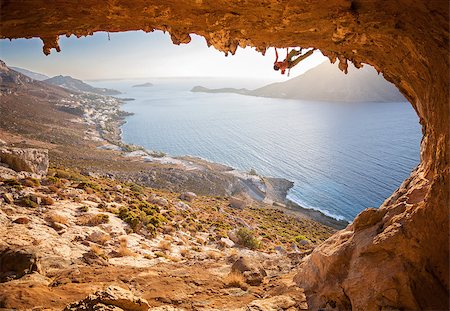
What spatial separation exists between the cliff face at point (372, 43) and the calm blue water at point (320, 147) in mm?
64648

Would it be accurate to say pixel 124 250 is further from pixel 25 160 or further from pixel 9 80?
pixel 9 80

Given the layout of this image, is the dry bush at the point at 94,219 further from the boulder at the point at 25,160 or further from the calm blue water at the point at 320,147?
the calm blue water at the point at 320,147

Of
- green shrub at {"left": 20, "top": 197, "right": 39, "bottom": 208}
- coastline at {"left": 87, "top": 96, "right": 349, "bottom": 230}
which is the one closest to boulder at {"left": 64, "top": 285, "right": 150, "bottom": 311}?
green shrub at {"left": 20, "top": 197, "right": 39, "bottom": 208}

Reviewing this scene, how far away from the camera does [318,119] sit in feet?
579

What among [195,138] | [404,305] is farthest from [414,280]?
[195,138]

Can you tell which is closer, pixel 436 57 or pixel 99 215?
Answer: pixel 436 57

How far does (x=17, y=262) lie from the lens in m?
10.5

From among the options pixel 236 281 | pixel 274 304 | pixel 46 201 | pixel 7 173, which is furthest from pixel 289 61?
pixel 7 173

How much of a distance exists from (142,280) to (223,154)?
109575mm

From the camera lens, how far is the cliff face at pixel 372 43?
5.59 metres

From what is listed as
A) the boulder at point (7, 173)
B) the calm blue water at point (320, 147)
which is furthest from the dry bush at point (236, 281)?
the calm blue water at point (320, 147)

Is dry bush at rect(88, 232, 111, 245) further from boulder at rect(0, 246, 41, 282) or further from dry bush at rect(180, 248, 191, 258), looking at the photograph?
boulder at rect(0, 246, 41, 282)

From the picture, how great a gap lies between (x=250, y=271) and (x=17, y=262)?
994cm

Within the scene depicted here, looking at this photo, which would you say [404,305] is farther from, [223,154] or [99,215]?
[223,154]
